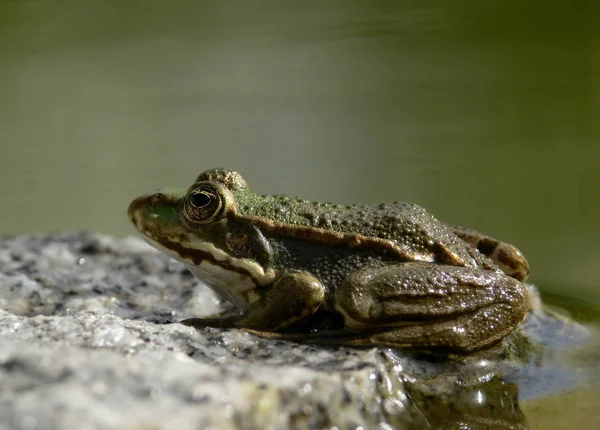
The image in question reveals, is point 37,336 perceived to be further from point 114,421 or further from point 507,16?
point 507,16

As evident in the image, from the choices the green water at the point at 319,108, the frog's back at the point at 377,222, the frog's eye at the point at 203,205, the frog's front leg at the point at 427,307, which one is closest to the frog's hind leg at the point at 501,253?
the frog's back at the point at 377,222

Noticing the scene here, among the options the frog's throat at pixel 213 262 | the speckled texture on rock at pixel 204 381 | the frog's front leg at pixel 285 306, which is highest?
the frog's throat at pixel 213 262

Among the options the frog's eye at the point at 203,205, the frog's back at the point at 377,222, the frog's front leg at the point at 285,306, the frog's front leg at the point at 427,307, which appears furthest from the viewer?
the frog's eye at the point at 203,205

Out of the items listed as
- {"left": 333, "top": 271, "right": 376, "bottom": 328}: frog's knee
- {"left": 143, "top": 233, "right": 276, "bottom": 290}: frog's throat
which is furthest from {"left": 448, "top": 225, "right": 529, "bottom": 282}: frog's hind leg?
{"left": 143, "top": 233, "right": 276, "bottom": 290}: frog's throat

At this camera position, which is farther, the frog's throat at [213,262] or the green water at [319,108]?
the green water at [319,108]

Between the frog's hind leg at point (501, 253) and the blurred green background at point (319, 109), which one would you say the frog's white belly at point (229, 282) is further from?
the blurred green background at point (319, 109)

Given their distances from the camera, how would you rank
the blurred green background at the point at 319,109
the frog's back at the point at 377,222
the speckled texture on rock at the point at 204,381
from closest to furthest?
the speckled texture on rock at the point at 204,381, the frog's back at the point at 377,222, the blurred green background at the point at 319,109

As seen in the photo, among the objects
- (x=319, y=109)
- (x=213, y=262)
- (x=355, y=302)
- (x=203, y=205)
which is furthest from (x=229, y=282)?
(x=319, y=109)
